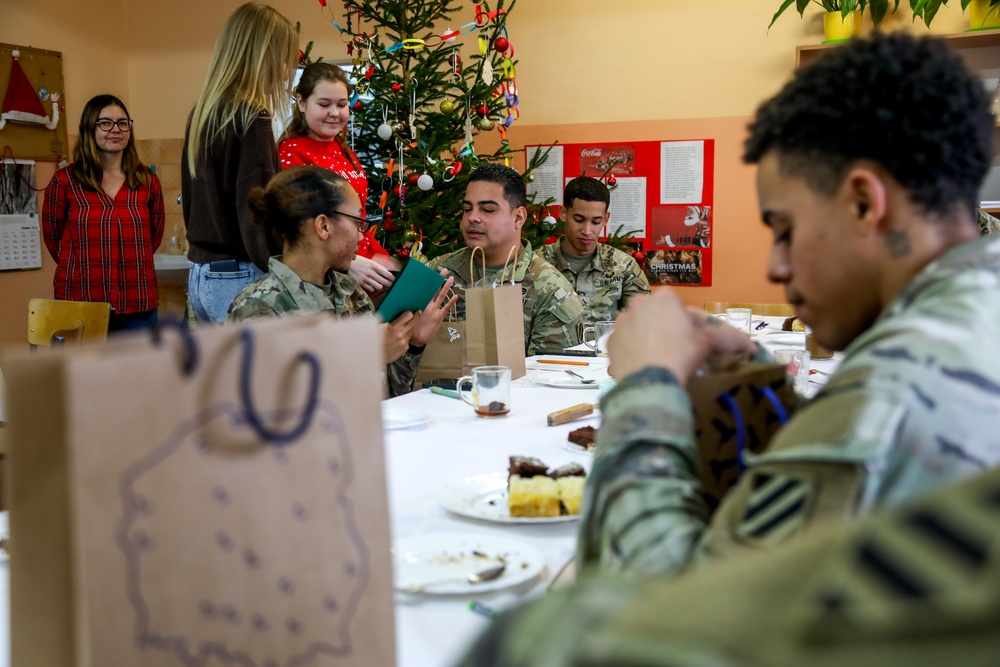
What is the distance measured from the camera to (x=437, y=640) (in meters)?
0.94

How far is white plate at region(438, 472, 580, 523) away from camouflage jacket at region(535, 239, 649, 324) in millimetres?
3001

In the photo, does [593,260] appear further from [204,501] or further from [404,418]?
[204,501]

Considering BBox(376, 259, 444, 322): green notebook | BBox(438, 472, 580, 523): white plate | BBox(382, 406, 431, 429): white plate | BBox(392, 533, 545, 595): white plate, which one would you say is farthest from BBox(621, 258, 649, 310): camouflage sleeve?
BBox(392, 533, 545, 595): white plate

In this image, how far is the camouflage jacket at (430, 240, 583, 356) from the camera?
11.9 ft

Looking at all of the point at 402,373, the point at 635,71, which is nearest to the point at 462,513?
the point at 402,373

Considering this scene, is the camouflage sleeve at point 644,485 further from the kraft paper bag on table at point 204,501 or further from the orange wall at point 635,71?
the orange wall at point 635,71

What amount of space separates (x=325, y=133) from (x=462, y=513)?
7.92ft

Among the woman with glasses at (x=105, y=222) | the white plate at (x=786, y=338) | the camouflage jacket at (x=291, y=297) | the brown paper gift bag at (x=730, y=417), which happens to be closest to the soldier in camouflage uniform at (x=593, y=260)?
the white plate at (x=786, y=338)

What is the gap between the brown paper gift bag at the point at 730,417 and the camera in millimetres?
1008

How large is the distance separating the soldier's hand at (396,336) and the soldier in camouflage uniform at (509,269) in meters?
1.00

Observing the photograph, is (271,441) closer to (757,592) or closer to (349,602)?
(349,602)

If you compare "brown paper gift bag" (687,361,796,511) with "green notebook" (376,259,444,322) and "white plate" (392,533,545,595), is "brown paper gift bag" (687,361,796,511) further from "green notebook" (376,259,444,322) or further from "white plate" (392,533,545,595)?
"green notebook" (376,259,444,322)

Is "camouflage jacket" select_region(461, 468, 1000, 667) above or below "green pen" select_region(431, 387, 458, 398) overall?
above

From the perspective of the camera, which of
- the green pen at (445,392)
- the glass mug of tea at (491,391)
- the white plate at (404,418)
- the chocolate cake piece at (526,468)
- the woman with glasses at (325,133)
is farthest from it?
the woman with glasses at (325,133)
